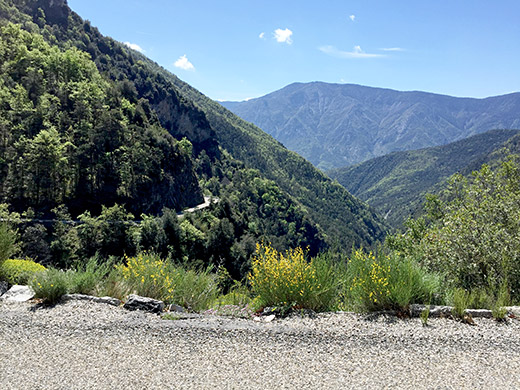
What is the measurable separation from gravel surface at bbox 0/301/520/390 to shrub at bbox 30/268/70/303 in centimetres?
36

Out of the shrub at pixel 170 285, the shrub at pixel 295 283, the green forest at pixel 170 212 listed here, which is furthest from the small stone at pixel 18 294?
the shrub at pixel 295 283

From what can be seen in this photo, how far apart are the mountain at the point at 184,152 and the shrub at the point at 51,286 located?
345 cm

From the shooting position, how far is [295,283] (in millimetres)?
5949

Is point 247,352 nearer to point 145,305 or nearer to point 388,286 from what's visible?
point 145,305

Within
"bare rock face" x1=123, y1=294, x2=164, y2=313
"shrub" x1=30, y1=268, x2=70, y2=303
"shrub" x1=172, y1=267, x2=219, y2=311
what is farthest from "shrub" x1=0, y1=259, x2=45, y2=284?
"shrub" x1=172, y1=267, x2=219, y2=311

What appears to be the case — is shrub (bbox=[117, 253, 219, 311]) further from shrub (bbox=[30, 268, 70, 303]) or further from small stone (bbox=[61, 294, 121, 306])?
shrub (bbox=[30, 268, 70, 303])

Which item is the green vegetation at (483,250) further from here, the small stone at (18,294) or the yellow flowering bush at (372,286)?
the small stone at (18,294)

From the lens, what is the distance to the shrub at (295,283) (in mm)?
5977

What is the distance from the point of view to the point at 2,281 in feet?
22.9

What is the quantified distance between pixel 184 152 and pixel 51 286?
66602mm

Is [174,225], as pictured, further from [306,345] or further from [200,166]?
[200,166]

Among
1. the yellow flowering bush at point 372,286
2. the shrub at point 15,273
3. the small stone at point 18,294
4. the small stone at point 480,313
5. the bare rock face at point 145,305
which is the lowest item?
the small stone at point 18,294

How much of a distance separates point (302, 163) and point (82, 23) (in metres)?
105

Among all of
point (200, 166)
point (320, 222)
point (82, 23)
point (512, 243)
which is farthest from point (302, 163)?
point (512, 243)
